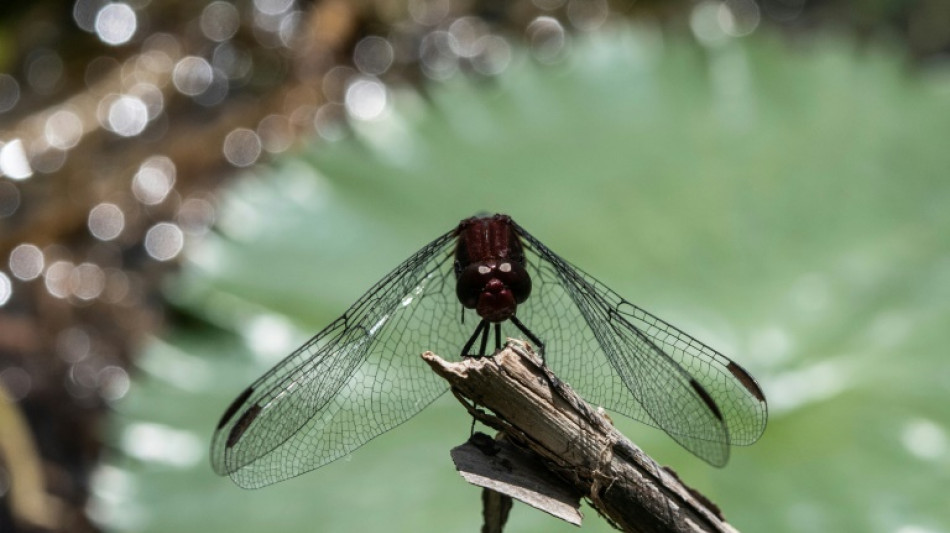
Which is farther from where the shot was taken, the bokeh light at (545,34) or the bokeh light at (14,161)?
the bokeh light at (545,34)

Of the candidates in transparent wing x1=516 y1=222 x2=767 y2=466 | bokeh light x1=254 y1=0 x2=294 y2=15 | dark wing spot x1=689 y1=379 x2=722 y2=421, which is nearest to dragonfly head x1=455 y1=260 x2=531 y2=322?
transparent wing x1=516 y1=222 x2=767 y2=466

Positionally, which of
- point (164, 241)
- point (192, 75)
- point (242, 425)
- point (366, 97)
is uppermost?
point (192, 75)

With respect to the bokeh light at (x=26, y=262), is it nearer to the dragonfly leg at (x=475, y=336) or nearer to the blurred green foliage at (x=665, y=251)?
the blurred green foliage at (x=665, y=251)

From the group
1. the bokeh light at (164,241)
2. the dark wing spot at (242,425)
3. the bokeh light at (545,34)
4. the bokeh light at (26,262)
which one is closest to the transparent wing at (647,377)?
the dark wing spot at (242,425)

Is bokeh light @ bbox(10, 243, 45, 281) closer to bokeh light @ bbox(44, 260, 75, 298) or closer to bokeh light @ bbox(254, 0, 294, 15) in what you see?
bokeh light @ bbox(44, 260, 75, 298)

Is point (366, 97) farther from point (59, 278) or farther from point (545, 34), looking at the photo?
point (59, 278)

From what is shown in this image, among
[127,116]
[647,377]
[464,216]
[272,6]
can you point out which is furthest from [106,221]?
[647,377]

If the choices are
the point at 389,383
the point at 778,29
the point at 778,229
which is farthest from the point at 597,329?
the point at 778,29
